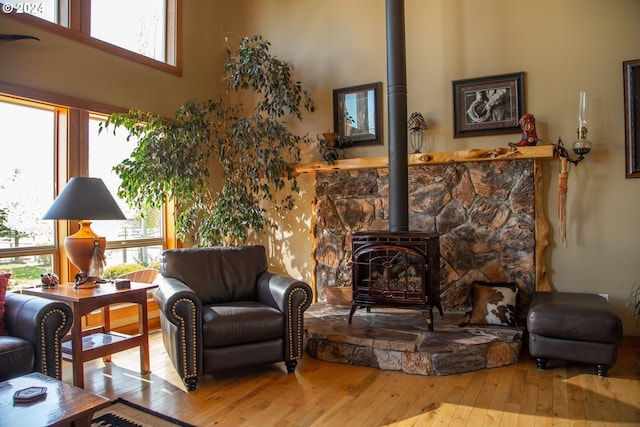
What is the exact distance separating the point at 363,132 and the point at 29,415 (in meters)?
3.65

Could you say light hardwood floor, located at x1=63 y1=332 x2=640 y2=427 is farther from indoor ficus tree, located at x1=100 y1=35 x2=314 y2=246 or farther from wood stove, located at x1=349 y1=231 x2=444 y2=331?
indoor ficus tree, located at x1=100 y1=35 x2=314 y2=246

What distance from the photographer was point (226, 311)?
2975mm

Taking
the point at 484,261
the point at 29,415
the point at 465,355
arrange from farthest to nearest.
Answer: the point at 484,261, the point at 465,355, the point at 29,415

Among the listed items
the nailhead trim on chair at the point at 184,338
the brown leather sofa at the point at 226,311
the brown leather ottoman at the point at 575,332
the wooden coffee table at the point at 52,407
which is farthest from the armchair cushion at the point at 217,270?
the brown leather ottoman at the point at 575,332

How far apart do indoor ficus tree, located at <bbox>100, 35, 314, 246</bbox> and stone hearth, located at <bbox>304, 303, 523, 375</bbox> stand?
1.47 meters

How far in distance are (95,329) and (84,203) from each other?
3.57 feet

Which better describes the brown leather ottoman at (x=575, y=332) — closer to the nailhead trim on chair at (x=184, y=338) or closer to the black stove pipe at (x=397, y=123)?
the black stove pipe at (x=397, y=123)

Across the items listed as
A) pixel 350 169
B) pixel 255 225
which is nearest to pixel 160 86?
pixel 255 225

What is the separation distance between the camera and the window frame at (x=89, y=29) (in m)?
3.50

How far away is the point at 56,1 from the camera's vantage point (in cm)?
361

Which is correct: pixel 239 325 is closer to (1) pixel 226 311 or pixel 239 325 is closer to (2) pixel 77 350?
(1) pixel 226 311

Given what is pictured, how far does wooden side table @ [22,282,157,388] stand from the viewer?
2.79 m

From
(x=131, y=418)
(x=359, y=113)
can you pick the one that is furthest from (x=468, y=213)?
(x=131, y=418)

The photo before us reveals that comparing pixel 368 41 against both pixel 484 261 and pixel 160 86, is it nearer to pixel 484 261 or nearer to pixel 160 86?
pixel 160 86
